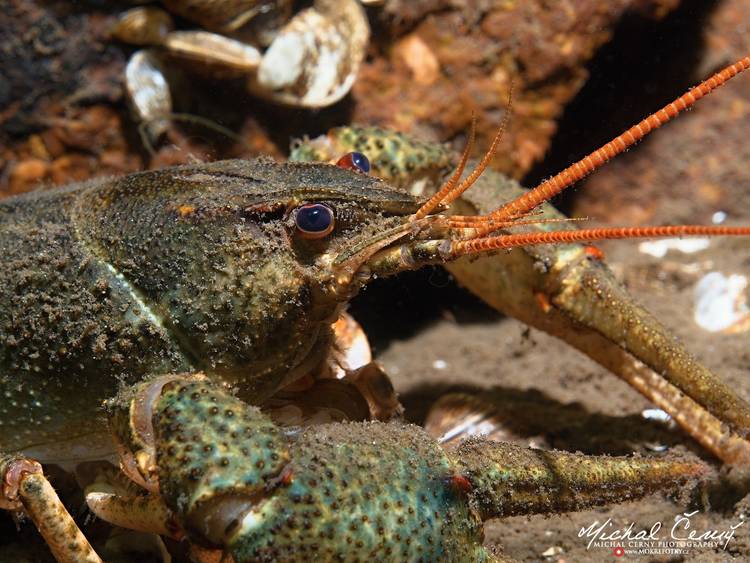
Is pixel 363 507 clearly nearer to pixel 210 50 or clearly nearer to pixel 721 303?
pixel 210 50

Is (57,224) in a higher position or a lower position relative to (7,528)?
higher

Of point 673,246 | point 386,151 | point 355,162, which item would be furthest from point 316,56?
point 673,246

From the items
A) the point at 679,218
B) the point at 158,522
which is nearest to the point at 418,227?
the point at 158,522

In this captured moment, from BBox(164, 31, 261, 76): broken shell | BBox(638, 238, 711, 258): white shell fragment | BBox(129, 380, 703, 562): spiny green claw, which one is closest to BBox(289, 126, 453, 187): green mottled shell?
BBox(164, 31, 261, 76): broken shell

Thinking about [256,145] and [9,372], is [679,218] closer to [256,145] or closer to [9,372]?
[256,145]

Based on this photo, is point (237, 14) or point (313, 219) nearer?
point (313, 219)

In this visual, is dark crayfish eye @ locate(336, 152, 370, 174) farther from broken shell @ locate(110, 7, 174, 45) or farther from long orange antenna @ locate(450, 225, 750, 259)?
broken shell @ locate(110, 7, 174, 45)
